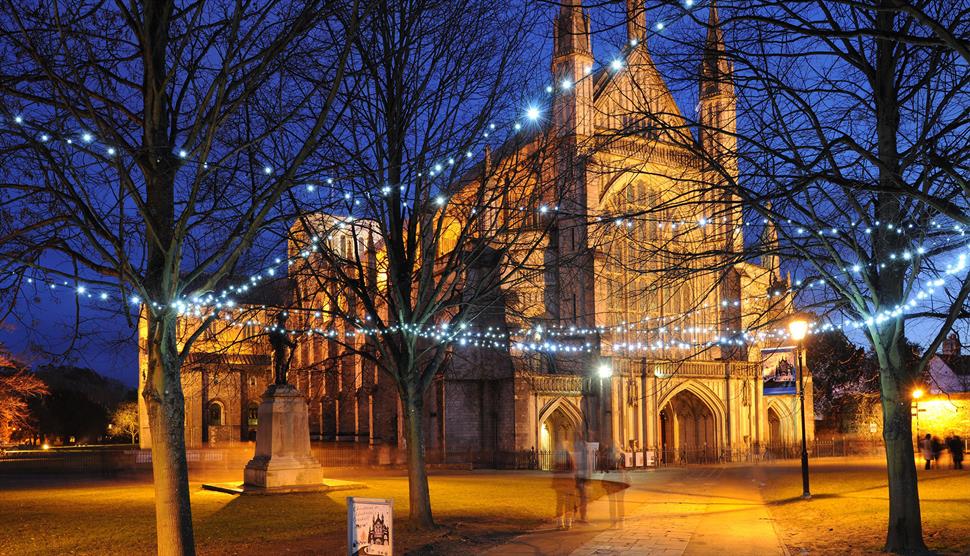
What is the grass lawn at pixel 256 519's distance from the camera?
43.8ft

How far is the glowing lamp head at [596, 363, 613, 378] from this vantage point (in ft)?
130

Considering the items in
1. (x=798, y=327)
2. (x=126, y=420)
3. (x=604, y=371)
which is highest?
(x=798, y=327)

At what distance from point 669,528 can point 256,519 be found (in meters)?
7.56

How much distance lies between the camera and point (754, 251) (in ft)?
38.9

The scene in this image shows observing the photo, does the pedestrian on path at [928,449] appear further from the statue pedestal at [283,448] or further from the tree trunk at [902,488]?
the tree trunk at [902,488]

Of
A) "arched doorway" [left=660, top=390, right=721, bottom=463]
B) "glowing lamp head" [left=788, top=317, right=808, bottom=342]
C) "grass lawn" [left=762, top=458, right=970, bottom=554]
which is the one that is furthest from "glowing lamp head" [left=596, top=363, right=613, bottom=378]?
"glowing lamp head" [left=788, top=317, right=808, bottom=342]

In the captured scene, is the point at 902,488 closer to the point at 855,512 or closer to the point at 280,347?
the point at 855,512

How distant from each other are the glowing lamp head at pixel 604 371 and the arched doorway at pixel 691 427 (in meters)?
5.75

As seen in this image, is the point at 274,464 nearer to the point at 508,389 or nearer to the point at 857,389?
the point at 508,389

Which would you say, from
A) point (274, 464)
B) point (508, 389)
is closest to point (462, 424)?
point (508, 389)

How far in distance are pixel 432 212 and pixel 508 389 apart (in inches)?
938

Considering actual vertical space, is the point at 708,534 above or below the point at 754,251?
below

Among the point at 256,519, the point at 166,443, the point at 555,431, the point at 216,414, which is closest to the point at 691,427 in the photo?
the point at 555,431

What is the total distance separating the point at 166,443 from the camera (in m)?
9.12
